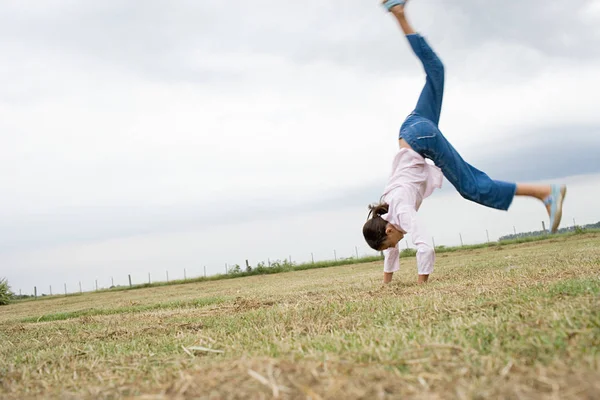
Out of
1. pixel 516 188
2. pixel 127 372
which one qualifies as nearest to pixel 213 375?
pixel 127 372

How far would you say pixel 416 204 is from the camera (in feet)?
18.6

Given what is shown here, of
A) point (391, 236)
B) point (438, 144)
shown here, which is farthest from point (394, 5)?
point (391, 236)

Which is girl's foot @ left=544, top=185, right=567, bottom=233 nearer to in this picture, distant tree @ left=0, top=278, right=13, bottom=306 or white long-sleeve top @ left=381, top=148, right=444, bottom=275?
white long-sleeve top @ left=381, top=148, right=444, bottom=275

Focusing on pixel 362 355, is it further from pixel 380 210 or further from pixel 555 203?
pixel 380 210

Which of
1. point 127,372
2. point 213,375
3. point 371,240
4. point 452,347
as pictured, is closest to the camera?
point 213,375

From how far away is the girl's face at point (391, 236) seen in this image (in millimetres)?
5555

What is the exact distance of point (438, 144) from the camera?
460 centimetres

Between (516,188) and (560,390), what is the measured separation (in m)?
3.31

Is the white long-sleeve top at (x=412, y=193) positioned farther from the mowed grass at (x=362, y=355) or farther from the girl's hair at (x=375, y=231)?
the mowed grass at (x=362, y=355)

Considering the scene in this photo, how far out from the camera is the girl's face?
18.2ft

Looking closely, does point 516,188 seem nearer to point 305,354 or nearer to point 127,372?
point 305,354

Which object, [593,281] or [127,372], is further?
[593,281]

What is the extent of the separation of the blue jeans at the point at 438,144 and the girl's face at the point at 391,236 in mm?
1095

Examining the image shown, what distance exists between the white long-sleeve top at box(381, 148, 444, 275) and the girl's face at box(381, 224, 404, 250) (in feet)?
0.18
